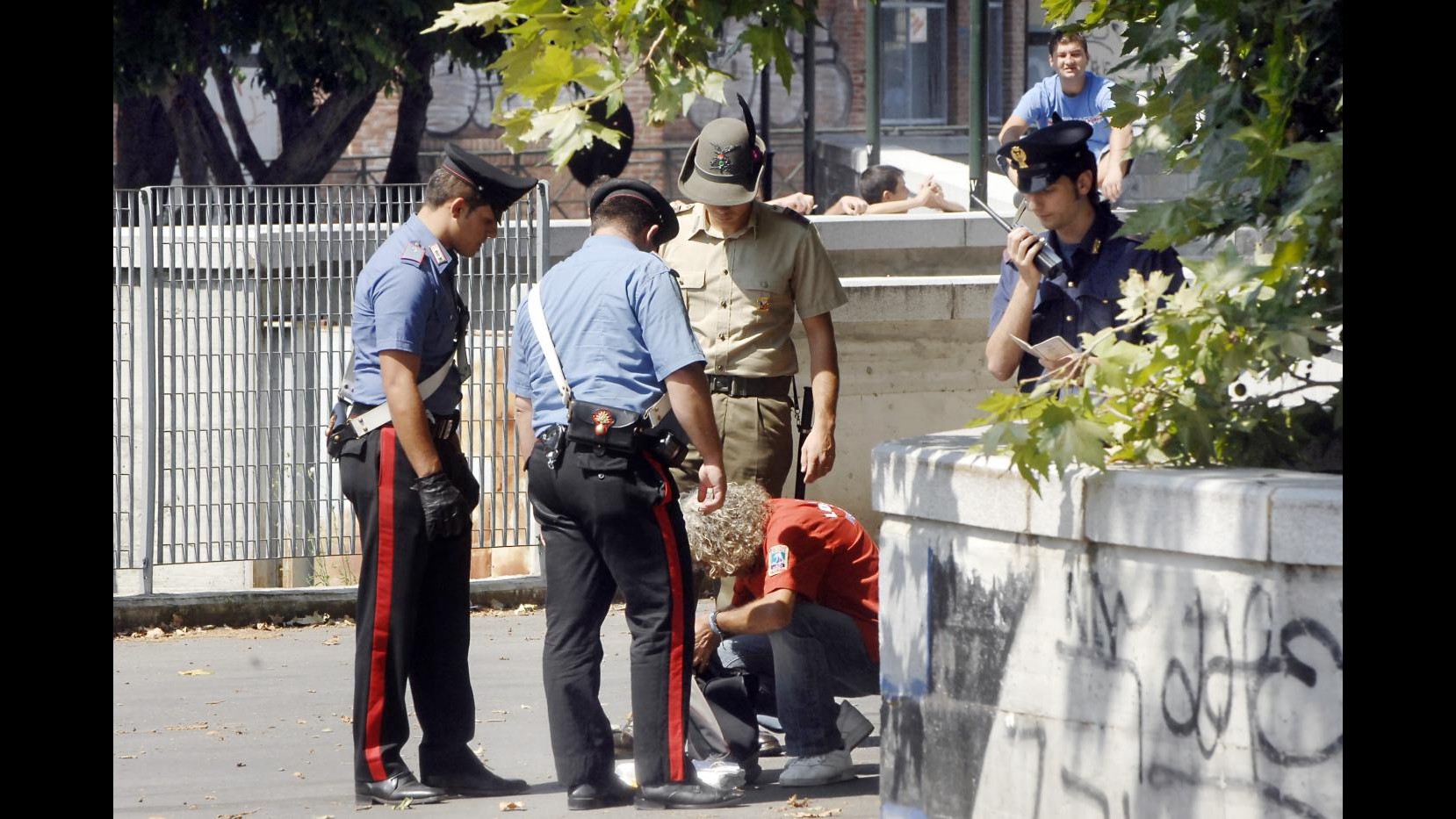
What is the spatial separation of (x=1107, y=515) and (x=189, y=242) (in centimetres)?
537

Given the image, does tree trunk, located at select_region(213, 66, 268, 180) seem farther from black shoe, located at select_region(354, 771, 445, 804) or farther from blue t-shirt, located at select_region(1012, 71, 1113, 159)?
black shoe, located at select_region(354, 771, 445, 804)

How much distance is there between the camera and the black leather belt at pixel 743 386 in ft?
20.1

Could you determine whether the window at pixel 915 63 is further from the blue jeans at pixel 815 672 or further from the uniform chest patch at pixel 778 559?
the uniform chest patch at pixel 778 559

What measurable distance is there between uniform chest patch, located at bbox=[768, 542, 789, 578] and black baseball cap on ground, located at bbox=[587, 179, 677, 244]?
986 millimetres

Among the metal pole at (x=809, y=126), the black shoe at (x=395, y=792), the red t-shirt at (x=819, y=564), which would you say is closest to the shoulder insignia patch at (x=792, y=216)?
the red t-shirt at (x=819, y=564)

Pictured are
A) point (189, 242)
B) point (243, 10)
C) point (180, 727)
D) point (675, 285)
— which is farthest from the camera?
point (243, 10)

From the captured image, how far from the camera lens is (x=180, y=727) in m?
6.43

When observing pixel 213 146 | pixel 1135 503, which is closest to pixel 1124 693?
pixel 1135 503

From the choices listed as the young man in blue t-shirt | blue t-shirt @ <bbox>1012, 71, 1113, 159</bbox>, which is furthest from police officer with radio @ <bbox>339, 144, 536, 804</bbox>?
blue t-shirt @ <bbox>1012, 71, 1113, 159</bbox>

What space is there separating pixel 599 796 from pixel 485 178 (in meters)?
1.84

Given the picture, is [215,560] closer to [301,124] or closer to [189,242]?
[189,242]

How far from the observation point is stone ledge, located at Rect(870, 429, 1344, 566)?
334 centimetres

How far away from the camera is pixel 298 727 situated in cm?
638
